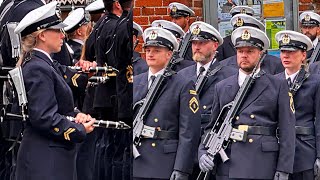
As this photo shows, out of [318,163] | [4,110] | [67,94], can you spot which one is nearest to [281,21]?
[318,163]

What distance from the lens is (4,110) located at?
6.08 meters

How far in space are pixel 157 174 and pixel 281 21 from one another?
1049 mm

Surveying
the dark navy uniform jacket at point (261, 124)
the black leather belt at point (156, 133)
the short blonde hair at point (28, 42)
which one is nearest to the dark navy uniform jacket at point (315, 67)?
the dark navy uniform jacket at point (261, 124)

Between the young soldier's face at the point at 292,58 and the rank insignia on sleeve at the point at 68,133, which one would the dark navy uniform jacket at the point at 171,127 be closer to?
the rank insignia on sleeve at the point at 68,133

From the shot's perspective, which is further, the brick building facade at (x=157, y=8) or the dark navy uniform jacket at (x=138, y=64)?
the dark navy uniform jacket at (x=138, y=64)

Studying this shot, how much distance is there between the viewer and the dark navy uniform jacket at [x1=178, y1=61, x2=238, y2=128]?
5.45 m

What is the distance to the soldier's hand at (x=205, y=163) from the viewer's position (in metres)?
5.37

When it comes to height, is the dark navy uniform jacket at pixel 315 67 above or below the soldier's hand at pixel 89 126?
above

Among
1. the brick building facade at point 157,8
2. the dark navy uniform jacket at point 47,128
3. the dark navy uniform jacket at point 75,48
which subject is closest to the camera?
the brick building facade at point 157,8

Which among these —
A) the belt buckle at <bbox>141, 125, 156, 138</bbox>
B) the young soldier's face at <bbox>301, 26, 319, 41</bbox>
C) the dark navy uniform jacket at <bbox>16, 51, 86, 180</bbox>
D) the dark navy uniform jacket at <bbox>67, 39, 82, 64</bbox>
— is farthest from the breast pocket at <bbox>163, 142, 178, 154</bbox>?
the young soldier's face at <bbox>301, 26, 319, 41</bbox>

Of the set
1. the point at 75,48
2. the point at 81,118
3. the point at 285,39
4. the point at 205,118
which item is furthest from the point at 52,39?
the point at 285,39

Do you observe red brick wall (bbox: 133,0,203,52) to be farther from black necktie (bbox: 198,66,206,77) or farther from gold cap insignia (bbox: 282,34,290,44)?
gold cap insignia (bbox: 282,34,290,44)

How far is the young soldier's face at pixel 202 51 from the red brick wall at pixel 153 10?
237 mm

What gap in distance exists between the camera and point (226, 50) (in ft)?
17.9
